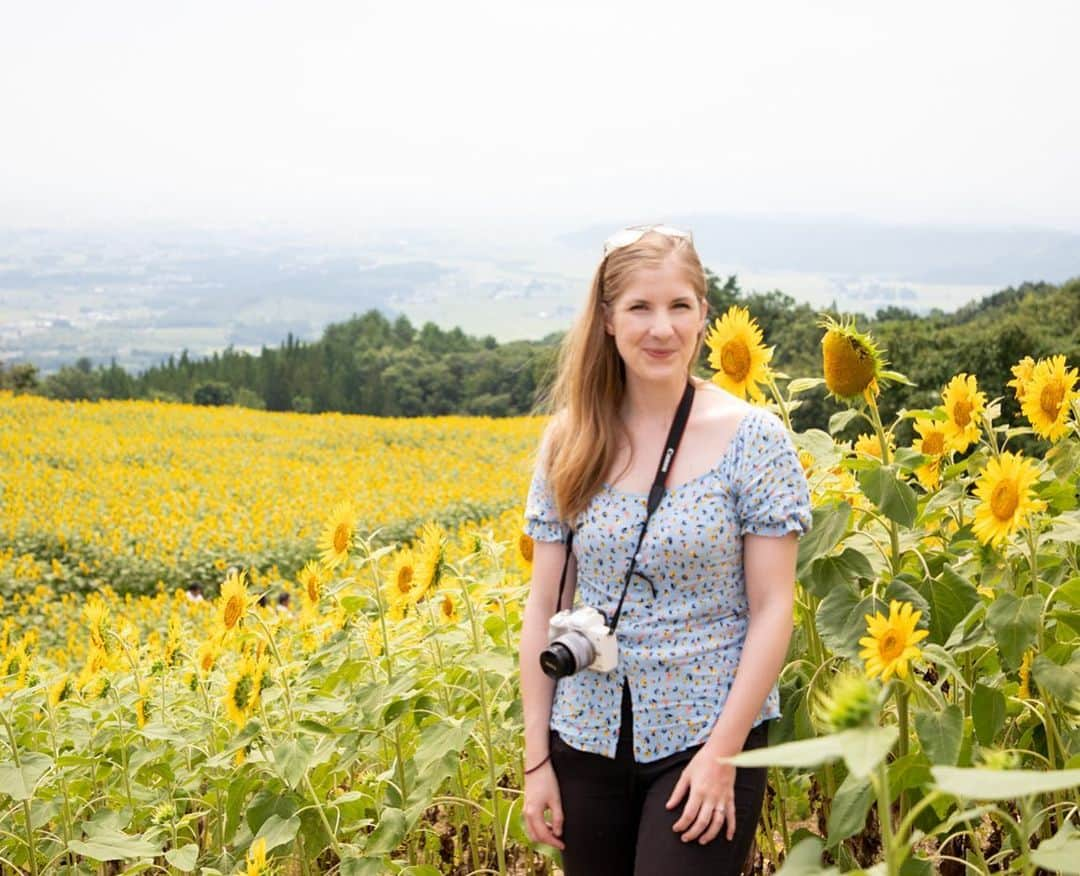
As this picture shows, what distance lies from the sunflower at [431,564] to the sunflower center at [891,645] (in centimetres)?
89

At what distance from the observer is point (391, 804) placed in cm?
221

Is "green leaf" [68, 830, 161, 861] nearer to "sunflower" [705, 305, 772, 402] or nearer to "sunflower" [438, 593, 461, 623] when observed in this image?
"sunflower" [438, 593, 461, 623]

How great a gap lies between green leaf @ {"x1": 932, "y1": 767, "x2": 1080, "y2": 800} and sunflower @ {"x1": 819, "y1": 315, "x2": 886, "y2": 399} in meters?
1.10

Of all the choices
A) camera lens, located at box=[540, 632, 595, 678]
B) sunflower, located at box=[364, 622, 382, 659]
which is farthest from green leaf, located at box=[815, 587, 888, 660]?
sunflower, located at box=[364, 622, 382, 659]

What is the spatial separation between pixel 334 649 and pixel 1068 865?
1675 mm

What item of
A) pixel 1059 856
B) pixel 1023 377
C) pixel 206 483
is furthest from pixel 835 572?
pixel 206 483

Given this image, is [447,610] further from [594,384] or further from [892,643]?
[892,643]

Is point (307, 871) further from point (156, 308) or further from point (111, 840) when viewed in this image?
point (156, 308)

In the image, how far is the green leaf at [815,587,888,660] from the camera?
1.69m

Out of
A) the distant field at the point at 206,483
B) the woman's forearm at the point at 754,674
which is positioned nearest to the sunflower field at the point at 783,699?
the woman's forearm at the point at 754,674

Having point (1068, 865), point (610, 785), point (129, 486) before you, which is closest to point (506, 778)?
point (610, 785)

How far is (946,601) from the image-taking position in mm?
1812

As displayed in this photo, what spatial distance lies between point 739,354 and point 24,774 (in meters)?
1.54

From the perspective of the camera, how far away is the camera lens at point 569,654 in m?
1.65
